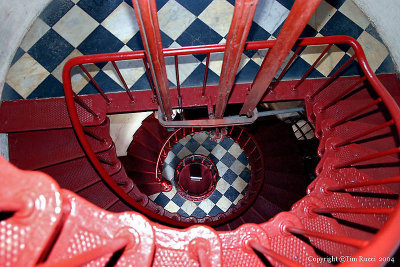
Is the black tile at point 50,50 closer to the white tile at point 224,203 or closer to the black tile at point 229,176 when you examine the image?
the black tile at point 229,176

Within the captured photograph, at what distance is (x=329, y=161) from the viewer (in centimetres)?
270

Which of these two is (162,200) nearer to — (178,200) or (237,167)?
(178,200)

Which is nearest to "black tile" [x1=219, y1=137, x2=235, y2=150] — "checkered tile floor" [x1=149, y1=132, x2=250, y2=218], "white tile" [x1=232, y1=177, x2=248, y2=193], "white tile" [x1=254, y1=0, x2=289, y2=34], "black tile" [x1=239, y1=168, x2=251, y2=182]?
"checkered tile floor" [x1=149, y1=132, x2=250, y2=218]

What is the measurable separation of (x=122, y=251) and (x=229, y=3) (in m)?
3.54

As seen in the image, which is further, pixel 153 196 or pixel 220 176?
pixel 220 176

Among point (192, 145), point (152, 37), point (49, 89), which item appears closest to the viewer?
point (152, 37)

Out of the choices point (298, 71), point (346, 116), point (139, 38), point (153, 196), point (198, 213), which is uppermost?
point (139, 38)

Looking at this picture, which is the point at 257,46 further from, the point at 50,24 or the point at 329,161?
the point at 50,24

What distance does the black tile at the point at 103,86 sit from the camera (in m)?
3.40

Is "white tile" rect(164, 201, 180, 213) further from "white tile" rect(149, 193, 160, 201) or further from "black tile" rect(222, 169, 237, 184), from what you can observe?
"black tile" rect(222, 169, 237, 184)

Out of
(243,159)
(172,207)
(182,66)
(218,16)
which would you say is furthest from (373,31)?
(172,207)

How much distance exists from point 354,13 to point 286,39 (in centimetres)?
282

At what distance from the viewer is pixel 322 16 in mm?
3729

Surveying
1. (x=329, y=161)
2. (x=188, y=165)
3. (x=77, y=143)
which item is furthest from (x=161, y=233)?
(x=188, y=165)
